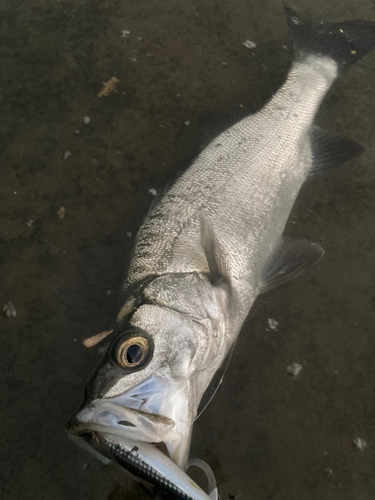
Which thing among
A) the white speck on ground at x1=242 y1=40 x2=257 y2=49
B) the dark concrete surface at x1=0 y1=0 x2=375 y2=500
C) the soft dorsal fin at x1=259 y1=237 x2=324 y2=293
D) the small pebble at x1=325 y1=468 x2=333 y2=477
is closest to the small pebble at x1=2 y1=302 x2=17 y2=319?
the dark concrete surface at x1=0 y1=0 x2=375 y2=500

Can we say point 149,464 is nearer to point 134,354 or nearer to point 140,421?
point 140,421

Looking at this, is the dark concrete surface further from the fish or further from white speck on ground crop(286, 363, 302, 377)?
the fish

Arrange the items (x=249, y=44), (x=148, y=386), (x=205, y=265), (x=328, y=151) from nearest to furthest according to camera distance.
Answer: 1. (x=148, y=386)
2. (x=205, y=265)
3. (x=328, y=151)
4. (x=249, y=44)

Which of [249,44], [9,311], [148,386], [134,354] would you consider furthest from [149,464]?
[249,44]

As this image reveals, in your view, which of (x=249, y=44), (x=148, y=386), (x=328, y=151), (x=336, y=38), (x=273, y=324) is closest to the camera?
(x=148, y=386)

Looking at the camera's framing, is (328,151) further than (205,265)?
Yes

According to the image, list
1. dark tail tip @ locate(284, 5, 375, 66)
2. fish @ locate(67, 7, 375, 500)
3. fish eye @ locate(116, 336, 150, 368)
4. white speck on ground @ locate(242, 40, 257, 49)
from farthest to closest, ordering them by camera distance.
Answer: white speck on ground @ locate(242, 40, 257, 49) < dark tail tip @ locate(284, 5, 375, 66) < fish eye @ locate(116, 336, 150, 368) < fish @ locate(67, 7, 375, 500)

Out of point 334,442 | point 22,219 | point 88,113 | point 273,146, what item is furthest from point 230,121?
point 334,442
